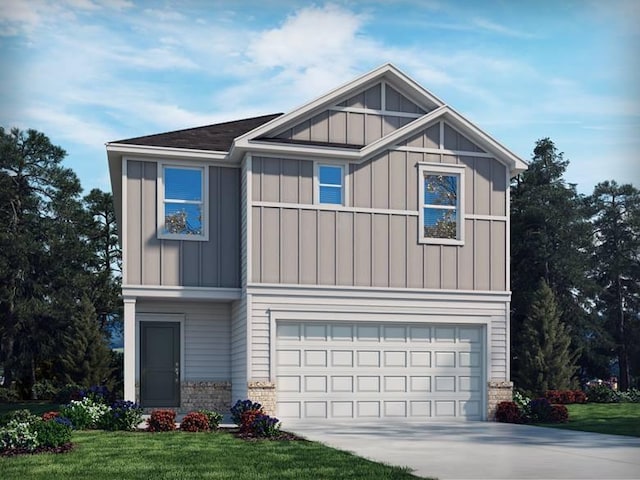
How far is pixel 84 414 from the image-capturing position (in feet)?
48.1

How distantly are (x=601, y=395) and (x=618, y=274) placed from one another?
1020cm

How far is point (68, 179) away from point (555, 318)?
1941 centimetres

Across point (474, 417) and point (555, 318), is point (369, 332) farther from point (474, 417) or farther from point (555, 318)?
point (555, 318)

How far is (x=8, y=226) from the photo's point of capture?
30.6 meters

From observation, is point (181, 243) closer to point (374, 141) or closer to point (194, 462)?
point (374, 141)

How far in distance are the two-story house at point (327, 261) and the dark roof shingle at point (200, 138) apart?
9 cm

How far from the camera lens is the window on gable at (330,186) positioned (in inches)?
677

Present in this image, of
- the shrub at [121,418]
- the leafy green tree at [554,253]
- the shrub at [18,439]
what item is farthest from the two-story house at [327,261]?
the leafy green tree at [554,253]

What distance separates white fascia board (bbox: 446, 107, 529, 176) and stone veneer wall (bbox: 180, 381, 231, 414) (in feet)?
26.0

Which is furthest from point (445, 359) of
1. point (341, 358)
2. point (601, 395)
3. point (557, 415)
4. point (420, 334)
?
point (601, 395)

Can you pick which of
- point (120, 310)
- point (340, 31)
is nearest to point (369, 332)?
point (340, 31)

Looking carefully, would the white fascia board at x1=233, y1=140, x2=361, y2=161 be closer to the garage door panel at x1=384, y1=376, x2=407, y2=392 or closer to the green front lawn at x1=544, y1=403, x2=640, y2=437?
the garage door panel at x1=384, y1=376, x2=407, y2=392

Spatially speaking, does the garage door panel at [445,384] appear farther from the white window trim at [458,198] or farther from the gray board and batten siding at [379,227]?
the white window trim at [458,198]

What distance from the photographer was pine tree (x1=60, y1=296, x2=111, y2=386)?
25.6m
